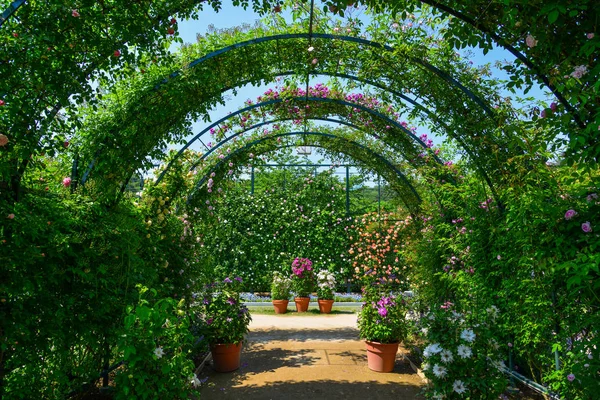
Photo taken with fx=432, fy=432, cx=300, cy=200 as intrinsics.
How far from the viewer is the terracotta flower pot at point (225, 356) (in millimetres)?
4780

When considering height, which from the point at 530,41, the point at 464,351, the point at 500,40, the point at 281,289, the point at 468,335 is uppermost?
the point at 500,40

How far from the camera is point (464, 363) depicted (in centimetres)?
305

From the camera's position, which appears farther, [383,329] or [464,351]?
[383,329]

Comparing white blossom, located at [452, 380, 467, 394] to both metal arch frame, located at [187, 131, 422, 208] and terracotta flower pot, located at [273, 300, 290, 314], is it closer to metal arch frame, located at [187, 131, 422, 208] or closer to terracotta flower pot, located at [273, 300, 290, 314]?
metal arch frame, located at [187, 131, 422, 208]

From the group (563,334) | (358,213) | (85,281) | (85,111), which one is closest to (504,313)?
(563,334)

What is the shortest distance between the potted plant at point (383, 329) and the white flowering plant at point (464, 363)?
1.57m

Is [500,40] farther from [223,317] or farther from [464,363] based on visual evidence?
[223,317]

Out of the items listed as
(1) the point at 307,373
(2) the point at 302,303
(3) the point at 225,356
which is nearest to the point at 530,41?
(1) the point at 307,373

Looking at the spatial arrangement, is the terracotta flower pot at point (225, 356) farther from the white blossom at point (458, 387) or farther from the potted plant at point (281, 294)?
the potted plant at point (281, 294)

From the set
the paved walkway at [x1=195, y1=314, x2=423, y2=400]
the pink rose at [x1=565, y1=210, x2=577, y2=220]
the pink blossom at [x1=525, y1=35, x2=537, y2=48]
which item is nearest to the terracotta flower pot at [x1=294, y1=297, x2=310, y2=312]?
the paved walkway at [x1=195, y1=314, x2=423, y2=400]

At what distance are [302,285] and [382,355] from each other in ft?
14.6

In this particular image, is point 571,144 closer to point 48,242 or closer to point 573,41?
point 573,41

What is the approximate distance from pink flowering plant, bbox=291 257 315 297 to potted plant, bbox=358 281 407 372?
165 inches

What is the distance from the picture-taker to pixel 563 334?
9.97ft
